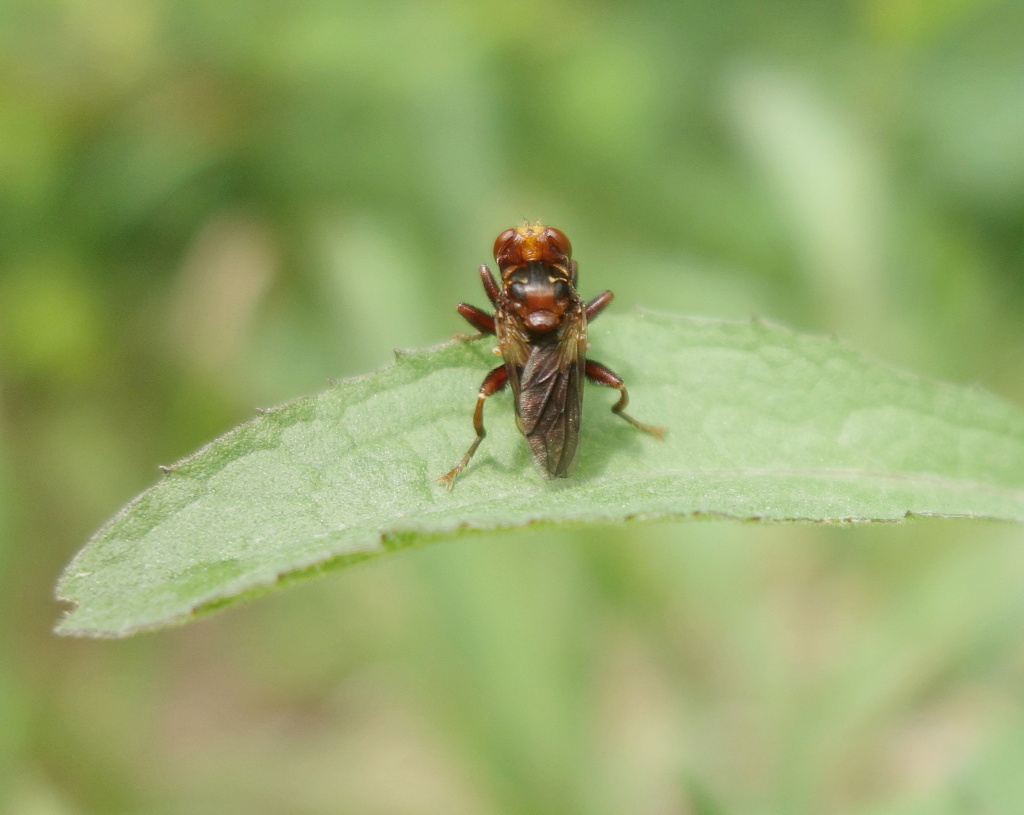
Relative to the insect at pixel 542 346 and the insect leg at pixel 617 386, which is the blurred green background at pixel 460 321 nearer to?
the insect at pixel 542 346

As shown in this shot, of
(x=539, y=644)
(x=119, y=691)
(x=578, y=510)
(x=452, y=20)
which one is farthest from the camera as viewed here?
(x=452, y=20)

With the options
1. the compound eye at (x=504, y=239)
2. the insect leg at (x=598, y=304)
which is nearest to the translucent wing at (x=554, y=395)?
the insect leg at (x=598, y=304)

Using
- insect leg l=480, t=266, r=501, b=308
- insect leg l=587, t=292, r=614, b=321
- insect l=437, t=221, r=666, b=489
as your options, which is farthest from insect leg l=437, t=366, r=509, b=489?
insect leg l=587, t=292, r=614, b=321

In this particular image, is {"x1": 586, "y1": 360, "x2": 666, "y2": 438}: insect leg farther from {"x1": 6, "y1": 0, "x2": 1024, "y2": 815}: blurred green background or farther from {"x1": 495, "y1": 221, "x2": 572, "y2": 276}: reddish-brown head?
{"x1": 6, "y1": 0, "x2": 1024, "y2": 815}: blurred green background

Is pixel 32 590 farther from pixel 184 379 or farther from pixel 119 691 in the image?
pixel 184 379

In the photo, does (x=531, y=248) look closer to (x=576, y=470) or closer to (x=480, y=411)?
(x=480, y=411)

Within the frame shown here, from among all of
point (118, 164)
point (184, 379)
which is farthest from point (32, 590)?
point (118, 164)

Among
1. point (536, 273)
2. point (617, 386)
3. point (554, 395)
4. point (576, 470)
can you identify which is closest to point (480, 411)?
point (554, 395)
